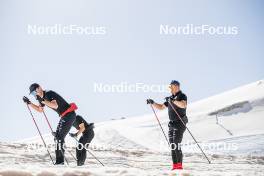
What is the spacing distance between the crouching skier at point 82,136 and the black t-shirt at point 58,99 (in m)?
0.66

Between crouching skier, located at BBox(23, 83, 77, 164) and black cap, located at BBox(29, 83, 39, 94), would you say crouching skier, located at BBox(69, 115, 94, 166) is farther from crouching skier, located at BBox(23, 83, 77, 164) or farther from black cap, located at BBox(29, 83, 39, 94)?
black cap, located at BBox(29, 83, 39, 94)

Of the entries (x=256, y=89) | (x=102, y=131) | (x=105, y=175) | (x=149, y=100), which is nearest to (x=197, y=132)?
(x=102, y=131)

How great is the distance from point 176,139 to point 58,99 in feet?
7.91

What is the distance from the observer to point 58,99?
26.1 feet

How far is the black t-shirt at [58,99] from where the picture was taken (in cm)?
790

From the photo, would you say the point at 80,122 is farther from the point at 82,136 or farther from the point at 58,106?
the point at 58,106

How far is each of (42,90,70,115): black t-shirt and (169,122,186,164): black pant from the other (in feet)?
6.95

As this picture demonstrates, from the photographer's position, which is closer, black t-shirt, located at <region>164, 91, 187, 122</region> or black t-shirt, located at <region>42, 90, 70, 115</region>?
black t-shirt, located at <region>42, 90, 70, 115</region>

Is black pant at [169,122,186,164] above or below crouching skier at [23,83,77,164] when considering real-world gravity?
below

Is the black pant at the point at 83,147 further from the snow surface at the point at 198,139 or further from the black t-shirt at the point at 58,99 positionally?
the snow surface at the point at 198,139

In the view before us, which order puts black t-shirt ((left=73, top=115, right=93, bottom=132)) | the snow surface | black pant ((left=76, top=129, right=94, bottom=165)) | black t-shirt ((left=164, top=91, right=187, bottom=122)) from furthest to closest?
the snow surface < black t-shirt ((left=73, top=115, right=93, bottom=132)) < black pant ((left=76, top=129, right=94, bottom=165)) < black t-shirt ((left=164, top=91, right=187, bottom=122))

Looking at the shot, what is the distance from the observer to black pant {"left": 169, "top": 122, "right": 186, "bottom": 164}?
25.7 feet

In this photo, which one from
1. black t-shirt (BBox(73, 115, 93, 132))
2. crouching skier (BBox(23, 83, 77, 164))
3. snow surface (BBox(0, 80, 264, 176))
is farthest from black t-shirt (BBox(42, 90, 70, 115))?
snow surface (BBox(0, 80, 264, 176))

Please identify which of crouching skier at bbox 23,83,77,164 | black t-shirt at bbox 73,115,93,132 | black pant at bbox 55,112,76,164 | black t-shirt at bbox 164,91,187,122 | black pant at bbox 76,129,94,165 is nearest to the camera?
black pant at bbox 55,112,76,164
